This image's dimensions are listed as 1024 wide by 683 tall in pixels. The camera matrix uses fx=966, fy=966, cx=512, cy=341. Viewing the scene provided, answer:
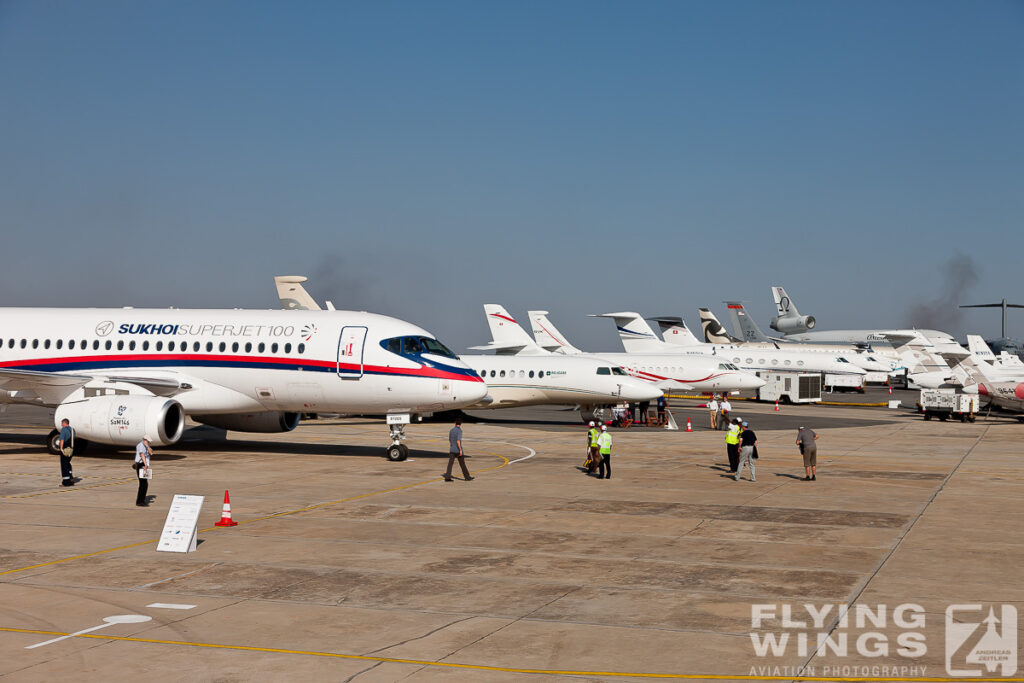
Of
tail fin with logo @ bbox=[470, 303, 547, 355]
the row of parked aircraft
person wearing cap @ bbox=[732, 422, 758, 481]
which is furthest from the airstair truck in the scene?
person wearing cap @ bbox=[732, 422, 758, 481]

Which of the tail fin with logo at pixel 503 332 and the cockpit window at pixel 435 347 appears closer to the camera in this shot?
the cockpit window at pixel 435 347

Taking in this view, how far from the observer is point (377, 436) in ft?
141

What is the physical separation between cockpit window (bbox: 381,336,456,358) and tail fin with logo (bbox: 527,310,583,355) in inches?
1633

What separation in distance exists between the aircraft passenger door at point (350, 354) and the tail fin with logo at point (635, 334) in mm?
57816

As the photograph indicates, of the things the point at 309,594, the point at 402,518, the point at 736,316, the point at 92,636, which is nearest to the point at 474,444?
the point at 402,518

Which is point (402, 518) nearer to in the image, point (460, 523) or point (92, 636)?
point (460, 523)

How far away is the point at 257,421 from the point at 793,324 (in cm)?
15090

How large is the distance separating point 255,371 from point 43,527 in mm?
12890

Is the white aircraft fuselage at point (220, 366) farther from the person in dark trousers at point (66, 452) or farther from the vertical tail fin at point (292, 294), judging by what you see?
the vertical tail fin at point (292, 294)

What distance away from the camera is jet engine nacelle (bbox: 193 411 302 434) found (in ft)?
114

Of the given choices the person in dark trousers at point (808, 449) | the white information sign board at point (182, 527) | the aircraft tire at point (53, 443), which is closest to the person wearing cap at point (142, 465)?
the white information sign board at point (182, 527)

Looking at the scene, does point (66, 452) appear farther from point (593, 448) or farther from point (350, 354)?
point (593, 448)

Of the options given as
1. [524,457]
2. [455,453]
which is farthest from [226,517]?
[524,457]

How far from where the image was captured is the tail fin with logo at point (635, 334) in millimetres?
87562
